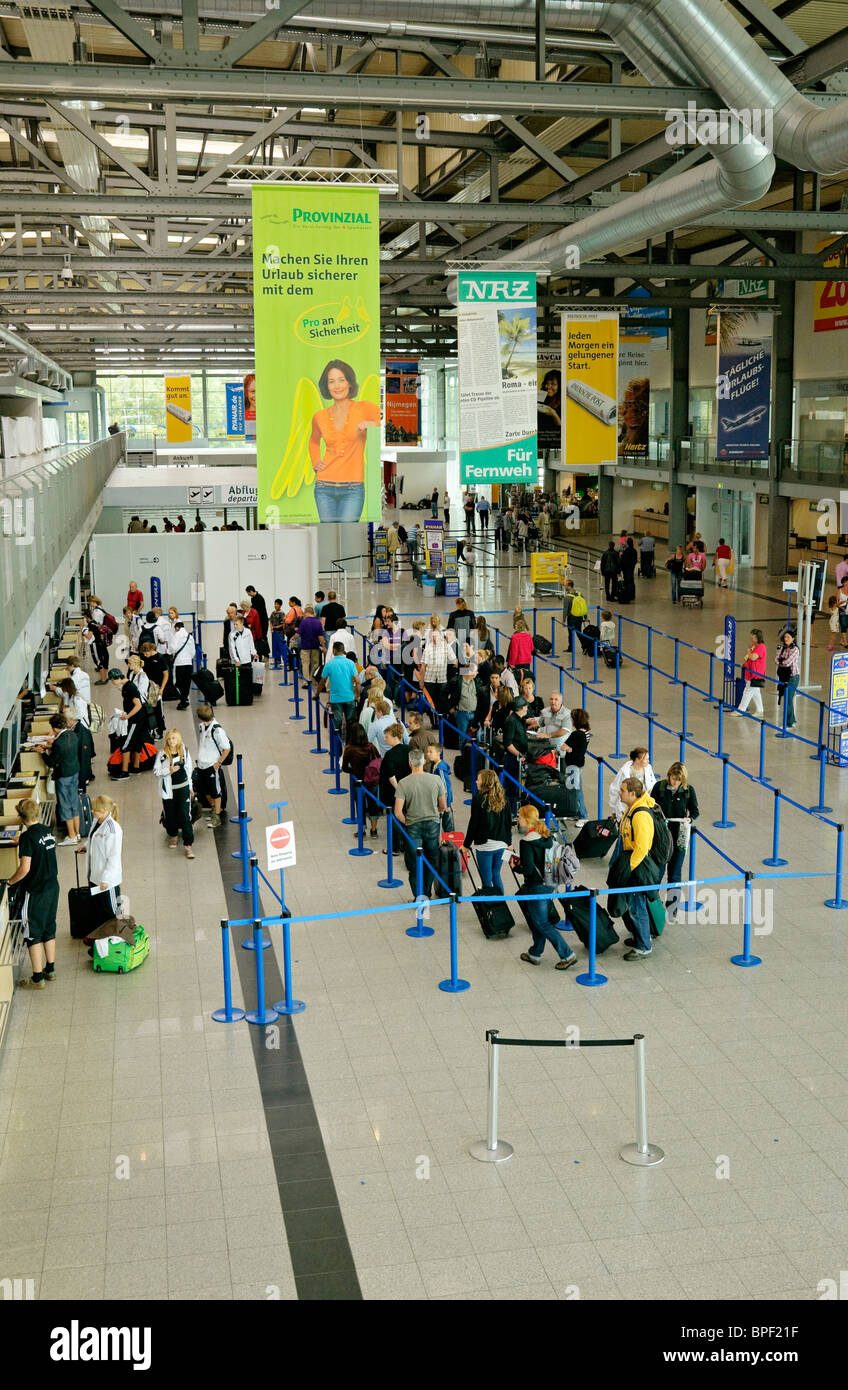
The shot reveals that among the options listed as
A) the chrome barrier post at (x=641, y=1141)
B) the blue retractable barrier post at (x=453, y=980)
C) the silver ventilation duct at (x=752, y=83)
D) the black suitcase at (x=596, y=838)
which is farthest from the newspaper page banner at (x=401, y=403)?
the chrome barrier post at (x=641, y=1141)

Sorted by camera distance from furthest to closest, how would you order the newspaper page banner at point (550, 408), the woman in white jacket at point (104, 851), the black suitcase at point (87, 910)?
the newspaper page banner at point (550, 408)
the black suitcase at point (87, 910)
the woman in white jacket at point (104, 851)

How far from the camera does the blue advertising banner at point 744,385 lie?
2922 cm

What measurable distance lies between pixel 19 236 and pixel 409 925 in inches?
672

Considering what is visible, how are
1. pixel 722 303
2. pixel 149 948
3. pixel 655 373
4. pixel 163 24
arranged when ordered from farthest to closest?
pixel 655 373 < pixel 722 303 < pixel 163 24 < pixel 149 948

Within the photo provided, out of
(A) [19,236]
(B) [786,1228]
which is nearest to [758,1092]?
(B) [786,1228]

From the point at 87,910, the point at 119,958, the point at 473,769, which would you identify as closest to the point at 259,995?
the point at 119,958

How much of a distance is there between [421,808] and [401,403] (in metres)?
34.3

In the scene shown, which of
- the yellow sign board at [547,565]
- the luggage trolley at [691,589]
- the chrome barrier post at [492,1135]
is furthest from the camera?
the luggage trolley at [691,589]

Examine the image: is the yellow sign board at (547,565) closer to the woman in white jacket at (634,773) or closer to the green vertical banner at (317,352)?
the woman in white jacket at (634,773)

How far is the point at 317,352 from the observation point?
457 inches

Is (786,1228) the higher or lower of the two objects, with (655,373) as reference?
lower

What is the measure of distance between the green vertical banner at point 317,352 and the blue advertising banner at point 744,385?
63.8 feet

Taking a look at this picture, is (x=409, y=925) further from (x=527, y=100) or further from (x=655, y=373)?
(x=655, y=373)
